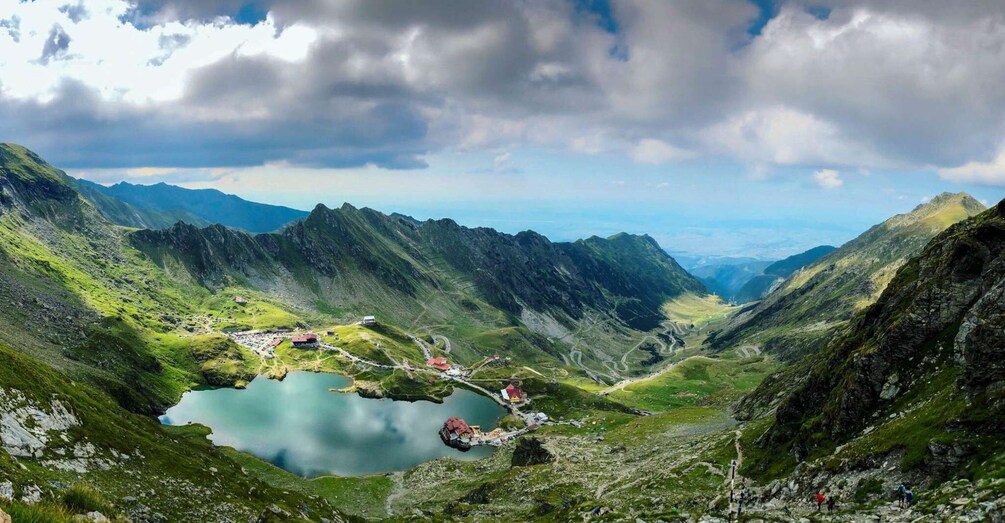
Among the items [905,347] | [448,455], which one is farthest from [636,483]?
[448,455]

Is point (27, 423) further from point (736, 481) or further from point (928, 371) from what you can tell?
point (928, 371)

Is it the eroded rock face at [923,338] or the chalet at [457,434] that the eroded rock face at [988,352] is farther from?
the chalet at [457,434]

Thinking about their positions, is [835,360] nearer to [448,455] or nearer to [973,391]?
[973,391]

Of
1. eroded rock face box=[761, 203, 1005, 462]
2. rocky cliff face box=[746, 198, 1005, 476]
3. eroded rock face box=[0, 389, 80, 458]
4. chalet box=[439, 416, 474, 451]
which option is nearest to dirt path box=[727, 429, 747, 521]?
rocky cliff face box=[746, 198, 1005, 476]

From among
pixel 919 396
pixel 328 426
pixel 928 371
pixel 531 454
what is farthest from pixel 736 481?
pixel 328 426

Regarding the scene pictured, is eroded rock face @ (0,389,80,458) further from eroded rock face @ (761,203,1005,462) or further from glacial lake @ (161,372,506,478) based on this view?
glacial lake @ (161,372,506,478)
